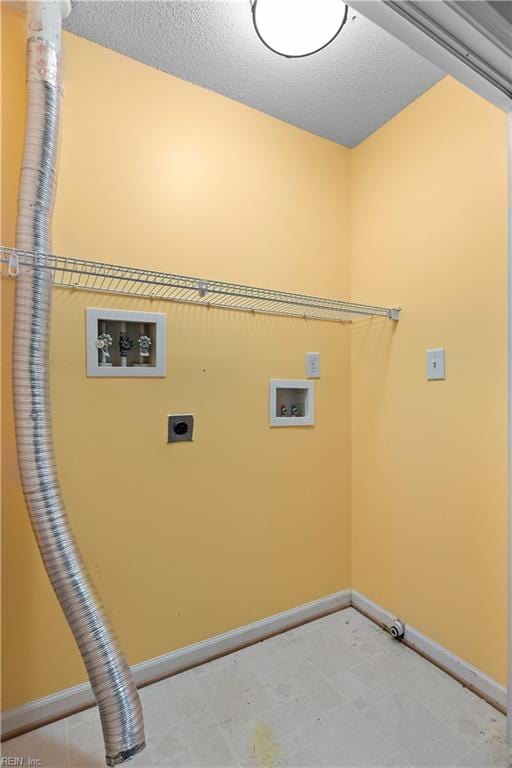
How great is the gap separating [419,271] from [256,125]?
994 mm

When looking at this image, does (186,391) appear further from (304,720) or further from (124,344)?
(304,720)

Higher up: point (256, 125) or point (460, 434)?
point (256, 125)

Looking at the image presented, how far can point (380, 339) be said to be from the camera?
5.78 ft

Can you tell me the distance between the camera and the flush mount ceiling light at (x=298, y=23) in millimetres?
1166

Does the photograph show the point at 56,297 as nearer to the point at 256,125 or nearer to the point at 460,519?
the point at 256,125

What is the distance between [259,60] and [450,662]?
2.46 m

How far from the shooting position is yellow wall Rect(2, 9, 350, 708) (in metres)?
1.29

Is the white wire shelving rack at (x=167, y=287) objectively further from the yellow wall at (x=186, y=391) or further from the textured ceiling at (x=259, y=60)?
the textured ceiling at (x=259, y=60)

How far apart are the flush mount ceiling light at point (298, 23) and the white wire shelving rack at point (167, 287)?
0.83 metres

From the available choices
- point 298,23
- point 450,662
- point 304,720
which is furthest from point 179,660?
point 298,23

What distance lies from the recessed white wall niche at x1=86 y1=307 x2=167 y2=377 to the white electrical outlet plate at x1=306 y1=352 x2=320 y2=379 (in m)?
0.71

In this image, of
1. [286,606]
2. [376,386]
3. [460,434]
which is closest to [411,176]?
[376,386]

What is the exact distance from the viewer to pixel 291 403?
5.88 feet

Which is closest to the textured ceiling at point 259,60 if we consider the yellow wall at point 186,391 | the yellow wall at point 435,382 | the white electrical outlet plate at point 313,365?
the yellow wall at point 186,391
